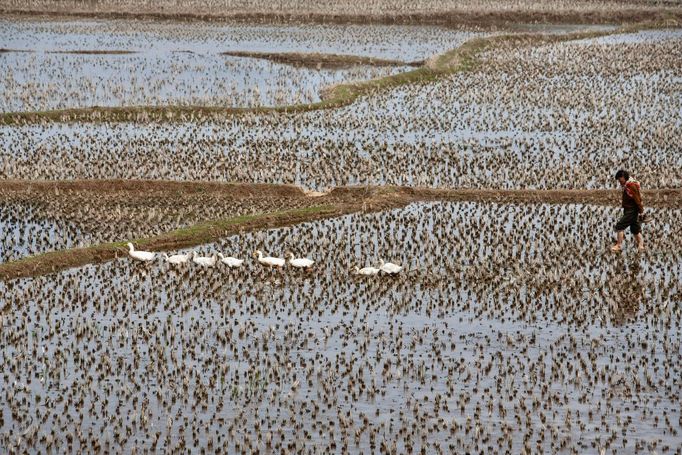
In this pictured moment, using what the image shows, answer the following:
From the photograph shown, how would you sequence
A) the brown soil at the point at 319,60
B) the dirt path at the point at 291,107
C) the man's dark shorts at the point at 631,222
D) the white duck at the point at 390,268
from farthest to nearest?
1. the brown soil at the point at 319,60
2. the dirt path at the point at 291,107
3. the man's dark shorts at the point at 631,222
4. the white duck at the point at 390,268

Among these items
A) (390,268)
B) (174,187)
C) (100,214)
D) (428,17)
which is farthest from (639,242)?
(428,17)

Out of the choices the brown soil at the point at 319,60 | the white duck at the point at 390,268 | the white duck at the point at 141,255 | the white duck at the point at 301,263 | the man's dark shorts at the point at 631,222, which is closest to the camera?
the white duck at the point at 390,268

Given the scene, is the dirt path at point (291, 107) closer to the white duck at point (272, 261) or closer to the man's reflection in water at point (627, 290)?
the white duck at point (272, 261)

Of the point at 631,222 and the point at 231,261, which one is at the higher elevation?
the point at 631,222

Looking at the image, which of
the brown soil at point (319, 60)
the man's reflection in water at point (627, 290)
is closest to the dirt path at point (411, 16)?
the brown soil at point (319, 60)

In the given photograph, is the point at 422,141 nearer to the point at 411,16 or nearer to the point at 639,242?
the point at 639,242

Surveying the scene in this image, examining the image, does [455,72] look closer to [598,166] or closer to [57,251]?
[598,166]

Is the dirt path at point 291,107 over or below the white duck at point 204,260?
over
